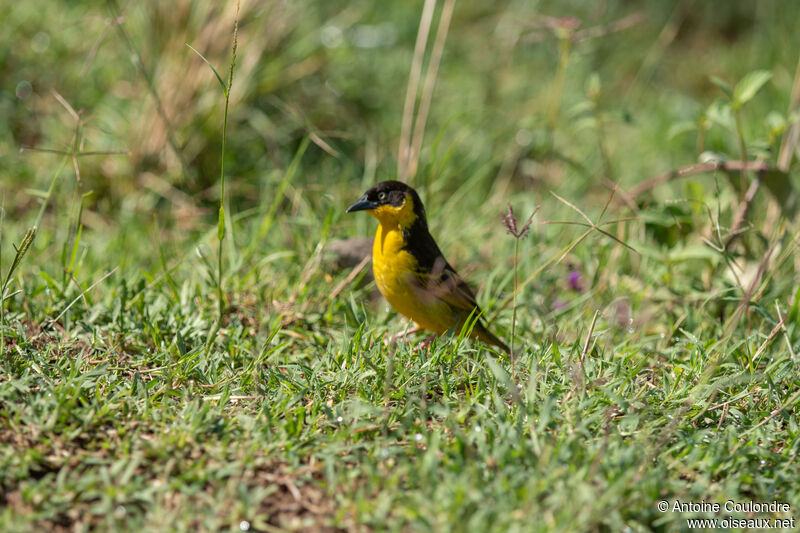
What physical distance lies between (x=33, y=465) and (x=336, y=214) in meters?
2.58

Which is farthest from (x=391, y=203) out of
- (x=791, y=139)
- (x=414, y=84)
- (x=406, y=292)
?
(x=791, y=139)

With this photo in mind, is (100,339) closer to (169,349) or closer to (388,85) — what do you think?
(169,349)

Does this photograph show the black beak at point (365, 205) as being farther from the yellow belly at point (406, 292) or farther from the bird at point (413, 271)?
the yellow belly at point (406, 292)

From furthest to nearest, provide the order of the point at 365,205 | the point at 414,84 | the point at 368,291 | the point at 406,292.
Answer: the point at 414,84, the point at 368,291, the point at 365,205, the point at 406,292

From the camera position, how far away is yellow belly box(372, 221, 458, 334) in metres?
3.44

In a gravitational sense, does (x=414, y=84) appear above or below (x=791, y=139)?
above

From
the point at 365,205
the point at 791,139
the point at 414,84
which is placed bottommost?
the point at 365,205

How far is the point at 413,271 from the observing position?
3510mm

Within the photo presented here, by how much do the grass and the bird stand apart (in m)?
0.20

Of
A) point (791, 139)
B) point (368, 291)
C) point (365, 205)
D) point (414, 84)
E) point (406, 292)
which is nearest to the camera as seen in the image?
point (406, 292)

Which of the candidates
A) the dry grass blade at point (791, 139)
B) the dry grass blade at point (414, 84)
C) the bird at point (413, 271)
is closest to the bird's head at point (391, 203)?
the bird at point (413, 271)

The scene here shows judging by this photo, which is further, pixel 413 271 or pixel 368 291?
pixel 368 291

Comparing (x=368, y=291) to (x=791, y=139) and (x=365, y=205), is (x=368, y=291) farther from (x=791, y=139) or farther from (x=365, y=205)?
(x=791, y=139)

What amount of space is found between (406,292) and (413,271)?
124mm
